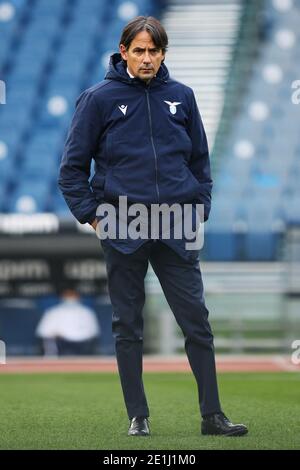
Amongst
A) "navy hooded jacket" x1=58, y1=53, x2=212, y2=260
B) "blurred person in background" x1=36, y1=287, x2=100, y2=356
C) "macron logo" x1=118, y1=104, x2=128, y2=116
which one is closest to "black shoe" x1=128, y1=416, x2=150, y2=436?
"navy hooded jacket" x1=58, y1=53, x2=212, y2=260

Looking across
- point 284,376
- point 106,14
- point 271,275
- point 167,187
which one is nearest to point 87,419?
point 167,187

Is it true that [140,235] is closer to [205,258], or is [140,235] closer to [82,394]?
[82,394]

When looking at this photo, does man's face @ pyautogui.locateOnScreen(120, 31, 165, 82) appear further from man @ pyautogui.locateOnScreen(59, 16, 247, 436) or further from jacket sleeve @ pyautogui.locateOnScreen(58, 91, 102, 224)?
jacket sleeve @ pyautogui.locateOnScreen(58, 91, 102, 224)

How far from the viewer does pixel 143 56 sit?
432cm

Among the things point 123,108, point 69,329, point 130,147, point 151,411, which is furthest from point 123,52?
point 69,329

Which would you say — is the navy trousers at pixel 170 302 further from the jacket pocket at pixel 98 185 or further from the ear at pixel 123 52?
the ear at pixel 123 52

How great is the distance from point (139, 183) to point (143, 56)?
48 centimetres

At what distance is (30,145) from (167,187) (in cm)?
1102

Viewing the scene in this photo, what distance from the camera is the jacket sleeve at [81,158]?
4410 mm

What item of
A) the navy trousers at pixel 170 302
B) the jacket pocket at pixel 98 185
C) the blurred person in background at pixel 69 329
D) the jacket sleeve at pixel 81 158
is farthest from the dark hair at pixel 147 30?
the blurred person in background at pixel 69 329

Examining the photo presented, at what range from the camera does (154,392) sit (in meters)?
7.31

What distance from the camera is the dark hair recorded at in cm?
428

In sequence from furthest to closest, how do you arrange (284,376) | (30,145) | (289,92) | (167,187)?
1. (289,92)
2. (30,145)
3. (284,376)
4. (167,187)

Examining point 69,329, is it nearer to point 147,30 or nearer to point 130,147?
point 130,147
